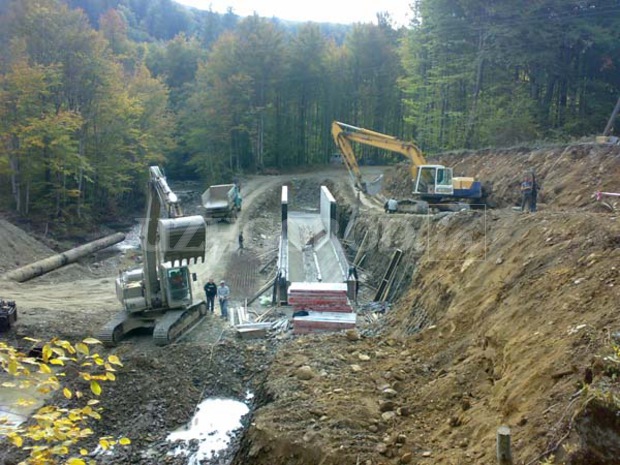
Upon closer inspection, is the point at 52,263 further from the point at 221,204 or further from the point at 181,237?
the point at 181,237

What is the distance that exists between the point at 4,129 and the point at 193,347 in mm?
19389

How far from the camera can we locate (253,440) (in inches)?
319

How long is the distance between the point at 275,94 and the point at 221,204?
18234mm

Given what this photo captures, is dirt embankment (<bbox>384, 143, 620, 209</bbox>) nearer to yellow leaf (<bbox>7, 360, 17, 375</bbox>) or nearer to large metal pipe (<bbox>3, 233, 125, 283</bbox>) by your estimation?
yellow leaf (<bbox>7, 360, 17, 375</bbox>)

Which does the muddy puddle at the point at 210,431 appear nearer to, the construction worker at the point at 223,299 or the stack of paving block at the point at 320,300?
the stack of paving block at the point at 320,300

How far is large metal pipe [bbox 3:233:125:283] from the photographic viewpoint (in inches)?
819

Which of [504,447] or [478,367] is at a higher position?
[504,447]

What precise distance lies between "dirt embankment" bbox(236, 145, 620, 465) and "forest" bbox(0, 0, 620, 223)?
16528 millimetres

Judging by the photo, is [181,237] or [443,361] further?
[181,237]

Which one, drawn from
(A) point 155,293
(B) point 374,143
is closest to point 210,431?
(A) point 155,293

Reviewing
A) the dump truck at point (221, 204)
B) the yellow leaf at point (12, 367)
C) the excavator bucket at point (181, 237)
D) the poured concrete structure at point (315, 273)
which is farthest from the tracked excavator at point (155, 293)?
the dump truck at point (221, 204)

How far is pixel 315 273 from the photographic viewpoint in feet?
72.2

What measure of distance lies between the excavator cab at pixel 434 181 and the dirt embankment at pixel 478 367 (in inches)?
247

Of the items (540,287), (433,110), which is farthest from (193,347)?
(433,110)
